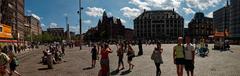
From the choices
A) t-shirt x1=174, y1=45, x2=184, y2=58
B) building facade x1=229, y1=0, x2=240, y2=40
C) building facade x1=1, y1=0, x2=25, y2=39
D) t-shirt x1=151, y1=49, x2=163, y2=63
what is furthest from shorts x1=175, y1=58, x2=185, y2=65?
building facade x1=229, y1=0, x2=240, y2=40

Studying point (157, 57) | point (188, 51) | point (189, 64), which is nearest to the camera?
point (188, 51)

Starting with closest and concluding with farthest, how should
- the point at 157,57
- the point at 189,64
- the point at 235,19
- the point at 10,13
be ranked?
the point at 189,64
the point at 157,57
the point at 10,13
the point at 235,19

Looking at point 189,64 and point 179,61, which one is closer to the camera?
point 179,61

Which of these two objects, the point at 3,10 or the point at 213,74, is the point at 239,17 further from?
the point at 213,74

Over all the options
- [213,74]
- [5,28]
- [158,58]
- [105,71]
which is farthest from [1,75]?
[5,28]

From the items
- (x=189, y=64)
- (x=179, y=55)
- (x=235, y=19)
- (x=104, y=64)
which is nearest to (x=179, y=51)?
(x=179, y=55)

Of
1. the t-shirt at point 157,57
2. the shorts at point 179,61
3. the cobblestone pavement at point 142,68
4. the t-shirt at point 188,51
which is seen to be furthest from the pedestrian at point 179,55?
the cobblestone pavement at point 142,68

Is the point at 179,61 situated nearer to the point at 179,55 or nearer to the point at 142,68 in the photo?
the point at 179,55

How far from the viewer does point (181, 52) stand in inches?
584

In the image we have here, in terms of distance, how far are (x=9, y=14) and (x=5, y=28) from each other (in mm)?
50213

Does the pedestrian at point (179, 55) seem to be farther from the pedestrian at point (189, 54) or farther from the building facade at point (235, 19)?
the building facade at point (235, 19)

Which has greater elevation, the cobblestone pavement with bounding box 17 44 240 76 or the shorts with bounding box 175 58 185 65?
the shorts with bounding box 175 58 185 65

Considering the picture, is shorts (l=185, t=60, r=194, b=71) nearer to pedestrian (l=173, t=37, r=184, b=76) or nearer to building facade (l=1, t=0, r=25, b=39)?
pedestrian (l=173, t=37, r=184, b=76)

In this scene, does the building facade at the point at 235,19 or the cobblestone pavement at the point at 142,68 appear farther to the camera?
the building facade at the point at 235,19
